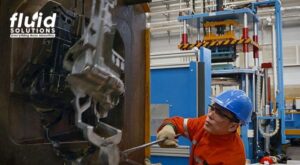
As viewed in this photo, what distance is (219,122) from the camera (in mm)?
2244

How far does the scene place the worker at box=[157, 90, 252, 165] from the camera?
2242mm

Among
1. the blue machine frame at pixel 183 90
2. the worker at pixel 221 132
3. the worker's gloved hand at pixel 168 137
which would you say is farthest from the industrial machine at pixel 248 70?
the worker's gloved hand at pixel 168 137

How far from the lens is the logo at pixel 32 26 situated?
51.1 inches

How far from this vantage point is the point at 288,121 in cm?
771

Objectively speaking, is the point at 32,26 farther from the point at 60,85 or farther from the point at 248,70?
the point at 248,70

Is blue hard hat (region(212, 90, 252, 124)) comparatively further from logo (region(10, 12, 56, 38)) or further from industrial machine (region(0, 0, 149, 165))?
logo (region(10, 12, 56, 38))

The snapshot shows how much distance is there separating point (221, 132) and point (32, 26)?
1408 mm

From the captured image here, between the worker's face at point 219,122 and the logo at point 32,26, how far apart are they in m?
1.26

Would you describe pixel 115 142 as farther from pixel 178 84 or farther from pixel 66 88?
pixel 178 84

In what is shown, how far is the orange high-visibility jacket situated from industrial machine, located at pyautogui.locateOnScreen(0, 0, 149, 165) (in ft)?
3.61

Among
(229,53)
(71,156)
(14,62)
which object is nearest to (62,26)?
(14,62)

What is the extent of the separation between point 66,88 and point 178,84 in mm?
1982

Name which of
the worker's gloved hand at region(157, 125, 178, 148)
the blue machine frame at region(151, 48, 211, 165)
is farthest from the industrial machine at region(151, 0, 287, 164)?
the worker's gloved hand at region(157, 125, 178, 148)

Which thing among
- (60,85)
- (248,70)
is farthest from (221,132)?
(248,70)
